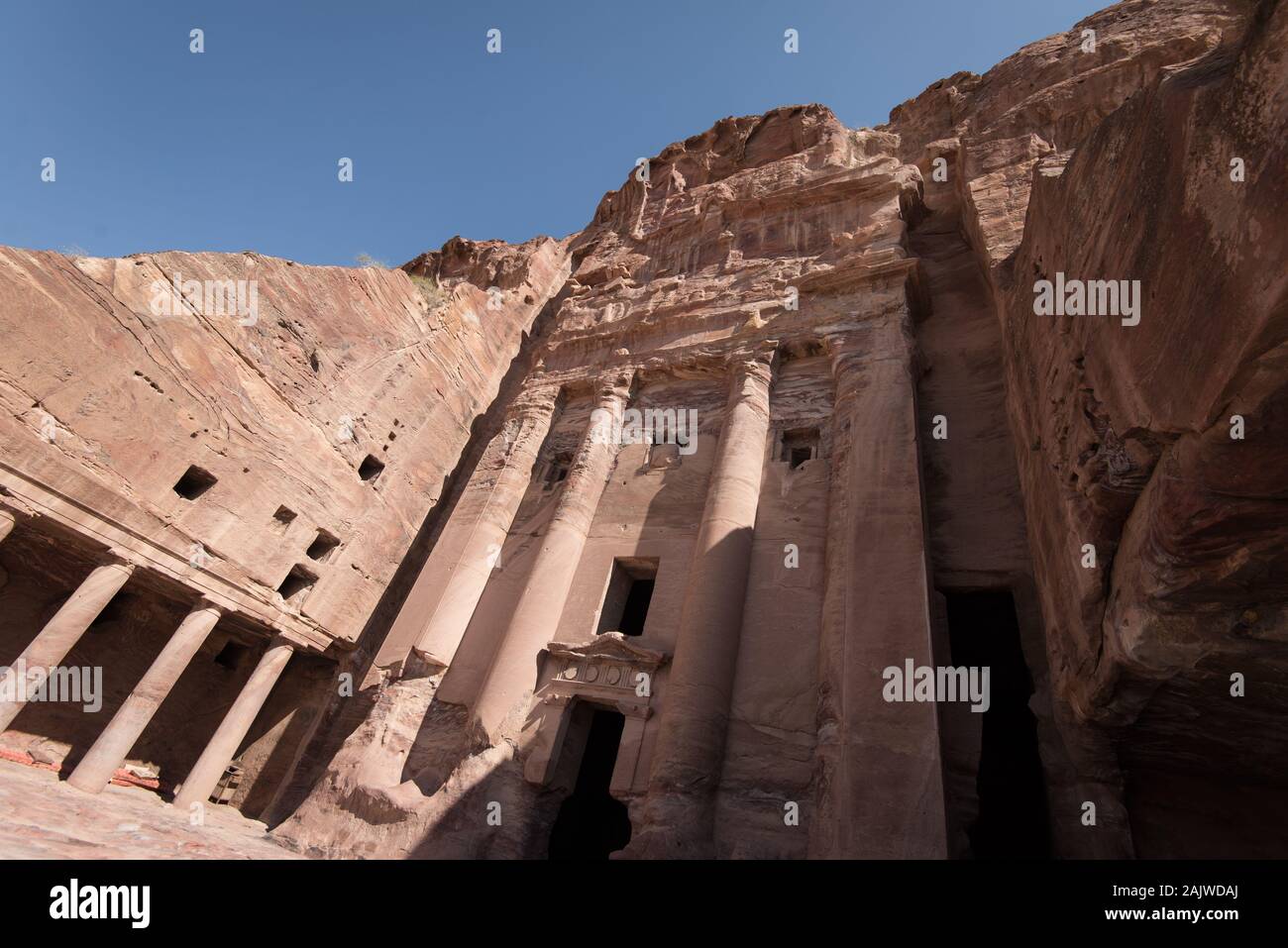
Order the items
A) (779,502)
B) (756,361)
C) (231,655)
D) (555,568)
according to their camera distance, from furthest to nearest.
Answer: (231,655)
(756,361)
(555,568)
(779,502)

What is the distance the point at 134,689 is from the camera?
11.6 m

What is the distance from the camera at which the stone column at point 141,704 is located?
414 inches

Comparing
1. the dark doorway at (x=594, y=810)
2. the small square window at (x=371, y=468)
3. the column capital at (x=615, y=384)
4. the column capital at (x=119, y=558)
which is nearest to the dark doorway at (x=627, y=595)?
the dark doorway at (x=594, y=810)

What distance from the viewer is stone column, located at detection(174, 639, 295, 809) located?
1172 centimetres

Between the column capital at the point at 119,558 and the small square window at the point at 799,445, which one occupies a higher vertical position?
the small square window at the point at 799,445

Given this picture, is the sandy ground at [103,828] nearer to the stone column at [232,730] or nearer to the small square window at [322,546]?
the stone column at [232,730]

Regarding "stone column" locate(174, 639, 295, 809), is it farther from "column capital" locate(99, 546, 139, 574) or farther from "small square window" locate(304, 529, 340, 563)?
"column capital" locate(99, 546, 139, 574)

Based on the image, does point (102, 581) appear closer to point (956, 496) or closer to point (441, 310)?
point (441, 310)

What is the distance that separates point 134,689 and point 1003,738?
1546cm

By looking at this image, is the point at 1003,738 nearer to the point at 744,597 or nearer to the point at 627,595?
the point at 744,597

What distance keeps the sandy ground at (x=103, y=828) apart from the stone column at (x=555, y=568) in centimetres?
355

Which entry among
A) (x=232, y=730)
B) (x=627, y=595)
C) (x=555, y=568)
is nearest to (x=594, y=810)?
(x=627, y=595)

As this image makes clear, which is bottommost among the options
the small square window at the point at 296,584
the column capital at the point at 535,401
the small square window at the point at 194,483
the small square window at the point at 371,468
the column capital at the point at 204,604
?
the column capital at the point at 204,604
